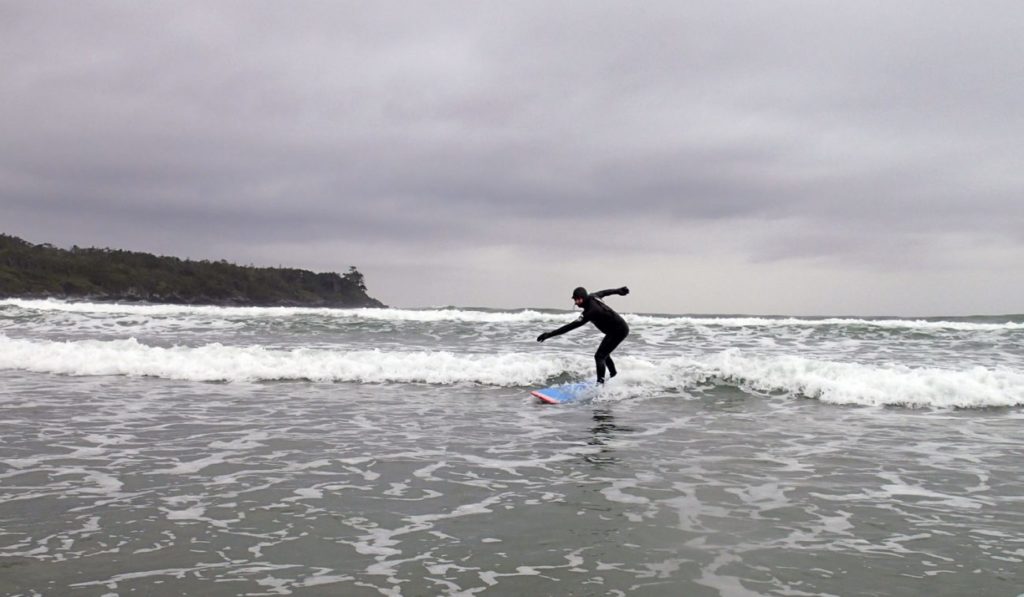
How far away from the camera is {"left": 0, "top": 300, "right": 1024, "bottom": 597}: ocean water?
184 inches

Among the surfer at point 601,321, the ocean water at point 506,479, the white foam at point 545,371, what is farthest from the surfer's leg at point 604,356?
the ocean water at point 506,479

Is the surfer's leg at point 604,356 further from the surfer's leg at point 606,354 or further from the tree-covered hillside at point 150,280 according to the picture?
the tree-covered hillside at point 150,280

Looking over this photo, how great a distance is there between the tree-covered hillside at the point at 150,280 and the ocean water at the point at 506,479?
4606cm

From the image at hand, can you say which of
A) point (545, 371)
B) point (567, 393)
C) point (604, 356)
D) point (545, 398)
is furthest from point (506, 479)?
point (545, 371)

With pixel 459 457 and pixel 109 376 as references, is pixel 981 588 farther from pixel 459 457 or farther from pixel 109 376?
pixel 109 376

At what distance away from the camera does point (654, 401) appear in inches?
534

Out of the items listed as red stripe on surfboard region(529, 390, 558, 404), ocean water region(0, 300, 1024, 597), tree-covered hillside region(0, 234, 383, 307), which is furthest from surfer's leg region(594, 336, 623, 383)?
tree-covered hillside region(0, 234, 383, 307)

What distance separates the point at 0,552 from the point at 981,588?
6.43 m

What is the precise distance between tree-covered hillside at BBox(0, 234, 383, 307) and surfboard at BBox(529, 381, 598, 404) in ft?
169

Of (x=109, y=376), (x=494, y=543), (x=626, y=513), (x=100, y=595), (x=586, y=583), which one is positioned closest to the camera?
(x=100, y=595)

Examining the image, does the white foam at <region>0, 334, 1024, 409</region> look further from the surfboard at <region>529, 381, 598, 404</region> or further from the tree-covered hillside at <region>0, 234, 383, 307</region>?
the tree-covered hillside at <region>0, 234, 383, 307</region>

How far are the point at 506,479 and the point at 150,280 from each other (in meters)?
64.1

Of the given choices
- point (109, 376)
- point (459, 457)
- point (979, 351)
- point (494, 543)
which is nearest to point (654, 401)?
point (459, 457)

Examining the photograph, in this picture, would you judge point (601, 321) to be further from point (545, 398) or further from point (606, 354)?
point (545, 398)
